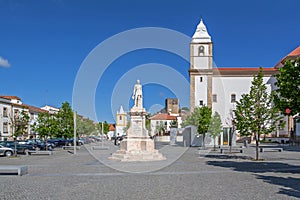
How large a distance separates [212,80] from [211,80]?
2.73 ft

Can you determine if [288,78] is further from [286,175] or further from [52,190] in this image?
[52,190]

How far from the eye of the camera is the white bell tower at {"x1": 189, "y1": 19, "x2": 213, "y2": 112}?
6781cm

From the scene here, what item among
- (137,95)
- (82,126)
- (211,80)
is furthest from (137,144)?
(82,126)

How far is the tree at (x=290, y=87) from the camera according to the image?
14.5 meters

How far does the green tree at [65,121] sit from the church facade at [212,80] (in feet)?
89.5

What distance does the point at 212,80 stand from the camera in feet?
228

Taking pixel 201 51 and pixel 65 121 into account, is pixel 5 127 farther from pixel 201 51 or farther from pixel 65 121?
pixel 201 51

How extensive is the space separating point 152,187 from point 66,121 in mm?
38201

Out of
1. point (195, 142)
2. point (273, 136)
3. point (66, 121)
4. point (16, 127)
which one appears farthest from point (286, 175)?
point (273, 136)

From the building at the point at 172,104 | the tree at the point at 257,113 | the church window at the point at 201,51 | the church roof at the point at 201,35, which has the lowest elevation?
the tree at the point at 257,113

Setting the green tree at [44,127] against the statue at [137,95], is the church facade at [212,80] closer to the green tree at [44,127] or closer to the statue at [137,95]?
the green tree at [44,127]

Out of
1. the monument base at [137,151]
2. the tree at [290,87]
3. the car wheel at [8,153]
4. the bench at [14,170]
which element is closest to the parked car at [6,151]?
the car wheel at [8,153]

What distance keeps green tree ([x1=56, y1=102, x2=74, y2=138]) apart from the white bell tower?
27068mm

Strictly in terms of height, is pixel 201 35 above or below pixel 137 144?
above
